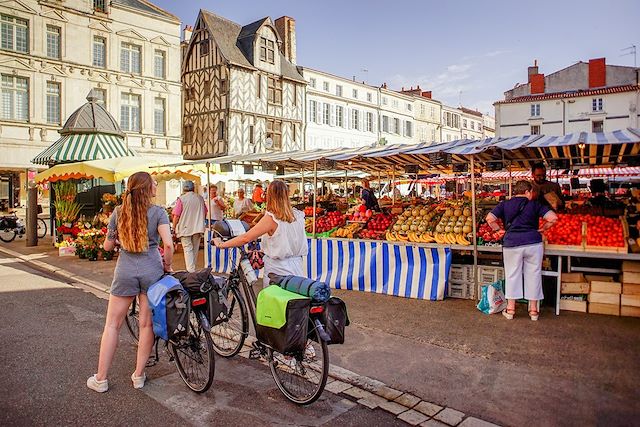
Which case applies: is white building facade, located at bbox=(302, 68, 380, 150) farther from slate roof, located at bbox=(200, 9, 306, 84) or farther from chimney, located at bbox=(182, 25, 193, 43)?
chimney, located at bbox=(182, 25, 193, 43)

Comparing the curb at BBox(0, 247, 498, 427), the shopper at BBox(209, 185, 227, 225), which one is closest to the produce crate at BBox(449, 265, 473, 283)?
the curb at BBox(0, 247, 498, 427)

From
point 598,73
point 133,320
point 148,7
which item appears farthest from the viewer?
point 598,73

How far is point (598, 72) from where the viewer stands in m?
42.4

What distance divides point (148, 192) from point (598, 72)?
4792 centimetres

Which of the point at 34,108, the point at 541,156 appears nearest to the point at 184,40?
the point at 34,108

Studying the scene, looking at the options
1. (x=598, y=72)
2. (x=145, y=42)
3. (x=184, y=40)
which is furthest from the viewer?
(x=598, y=72)

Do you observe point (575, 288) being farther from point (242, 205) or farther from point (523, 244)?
point (242, 205)

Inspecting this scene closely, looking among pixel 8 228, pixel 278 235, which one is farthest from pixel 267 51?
pixel 278 235

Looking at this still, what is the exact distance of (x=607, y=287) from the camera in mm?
6723

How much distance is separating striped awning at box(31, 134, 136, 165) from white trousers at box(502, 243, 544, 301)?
1444 centimetres

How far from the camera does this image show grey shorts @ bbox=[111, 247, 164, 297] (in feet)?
13.7

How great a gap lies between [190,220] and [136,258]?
5.74m

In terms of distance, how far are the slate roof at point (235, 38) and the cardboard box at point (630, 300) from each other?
94.5ft

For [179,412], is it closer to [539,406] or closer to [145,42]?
[539,406]
